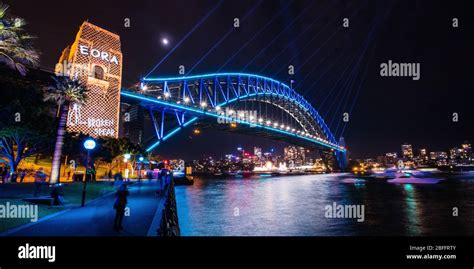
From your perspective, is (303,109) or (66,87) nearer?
(66,87)

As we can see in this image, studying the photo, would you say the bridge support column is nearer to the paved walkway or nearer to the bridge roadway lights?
the bridge roadway lights

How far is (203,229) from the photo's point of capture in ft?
40.1

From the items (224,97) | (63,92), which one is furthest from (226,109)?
(63,92)

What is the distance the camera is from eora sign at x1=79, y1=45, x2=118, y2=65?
4362 centimetres

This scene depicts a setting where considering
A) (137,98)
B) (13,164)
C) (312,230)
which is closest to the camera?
(312,230)

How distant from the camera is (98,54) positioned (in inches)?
1785

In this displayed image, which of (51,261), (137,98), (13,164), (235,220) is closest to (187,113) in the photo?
(137,98)

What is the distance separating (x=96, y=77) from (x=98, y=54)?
353 cm

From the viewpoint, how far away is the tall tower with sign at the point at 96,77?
1673 inches

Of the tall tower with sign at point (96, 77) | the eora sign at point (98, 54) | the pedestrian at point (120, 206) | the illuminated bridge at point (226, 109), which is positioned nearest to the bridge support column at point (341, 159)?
the illuminated bridge at point (226, 109)

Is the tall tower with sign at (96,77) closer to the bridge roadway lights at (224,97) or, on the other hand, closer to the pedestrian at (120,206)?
the bridge roadway lights at (224,97)

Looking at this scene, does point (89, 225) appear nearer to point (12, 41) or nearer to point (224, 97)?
point (12, 41)

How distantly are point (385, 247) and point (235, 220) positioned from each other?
8551 mm

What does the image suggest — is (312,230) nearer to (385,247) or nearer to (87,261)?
(385,247)
